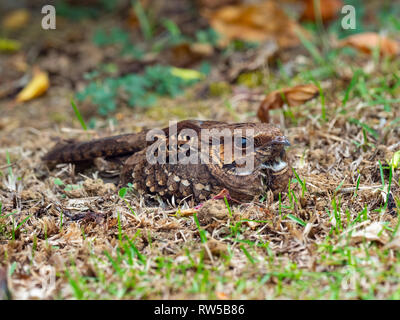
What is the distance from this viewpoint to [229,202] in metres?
2.56

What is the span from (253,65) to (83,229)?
2870 mm

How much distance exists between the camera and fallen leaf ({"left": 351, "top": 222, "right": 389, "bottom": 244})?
217 cm

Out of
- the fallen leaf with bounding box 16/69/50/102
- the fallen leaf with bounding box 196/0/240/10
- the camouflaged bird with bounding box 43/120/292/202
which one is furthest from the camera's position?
the fallen leaf with bounding box 196/0/240/10

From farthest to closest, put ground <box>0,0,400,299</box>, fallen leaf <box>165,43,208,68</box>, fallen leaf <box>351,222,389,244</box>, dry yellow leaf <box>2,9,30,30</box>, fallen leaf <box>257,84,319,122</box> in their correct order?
dry yellow leaf <box>2,9,30,30</box>
fallen leaf <box>165,43,208,68</box>
fallen leaf <box>257,84,319,122</box>
fallen leaf <box>351,222,389,244</box>
ground <box>0,0,400,299</box>

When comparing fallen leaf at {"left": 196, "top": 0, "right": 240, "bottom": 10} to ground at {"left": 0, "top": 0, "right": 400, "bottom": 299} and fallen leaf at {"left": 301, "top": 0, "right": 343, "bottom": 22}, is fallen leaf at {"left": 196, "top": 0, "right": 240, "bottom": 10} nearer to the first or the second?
fallen leaf at {"left": 301, "top": 0, "right": 343, "bottom": 22}

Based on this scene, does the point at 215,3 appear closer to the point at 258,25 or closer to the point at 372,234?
the point at 258,25

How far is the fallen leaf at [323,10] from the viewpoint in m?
5.51

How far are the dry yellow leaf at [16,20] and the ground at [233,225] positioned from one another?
3090 millimetres

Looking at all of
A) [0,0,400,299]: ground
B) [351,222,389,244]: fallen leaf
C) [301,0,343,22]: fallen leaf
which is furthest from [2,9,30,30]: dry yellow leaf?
[351,222,389,244]: fallen leaf

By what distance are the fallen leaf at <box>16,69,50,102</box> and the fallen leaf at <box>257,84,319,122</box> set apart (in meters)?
2.73

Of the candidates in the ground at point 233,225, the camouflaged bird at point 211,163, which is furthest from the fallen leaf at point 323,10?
the camouflaged bird at point 211,163

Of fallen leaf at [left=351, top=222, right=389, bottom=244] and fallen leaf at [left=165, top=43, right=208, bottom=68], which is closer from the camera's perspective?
fallen leaf at [left=351, top=222, right=389, bottom=244]
